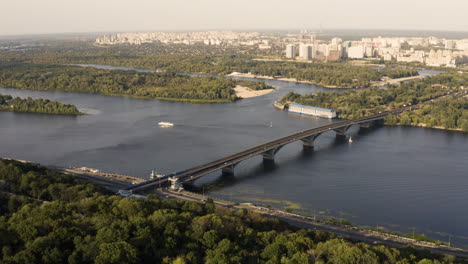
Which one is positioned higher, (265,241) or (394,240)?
(265,241)

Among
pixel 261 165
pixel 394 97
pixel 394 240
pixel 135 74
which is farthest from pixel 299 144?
pixel 135 74

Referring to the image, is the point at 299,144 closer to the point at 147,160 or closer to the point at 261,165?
the point at 261,165

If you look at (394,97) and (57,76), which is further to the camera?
(57,76)

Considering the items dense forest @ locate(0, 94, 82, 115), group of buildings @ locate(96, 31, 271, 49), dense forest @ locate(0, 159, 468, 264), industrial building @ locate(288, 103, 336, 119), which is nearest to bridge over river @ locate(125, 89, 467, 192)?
industrial building @ locate(288, 103, 336, 119)

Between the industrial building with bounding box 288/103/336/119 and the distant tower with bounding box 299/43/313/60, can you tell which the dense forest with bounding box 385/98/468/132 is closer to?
the industrial building with bounding box 288/103/336/119

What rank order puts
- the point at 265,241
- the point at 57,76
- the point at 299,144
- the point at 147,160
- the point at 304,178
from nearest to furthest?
the point at 265,241, the point at 304,178, the point at 147,160, the point at 299,144, the point at 57,76

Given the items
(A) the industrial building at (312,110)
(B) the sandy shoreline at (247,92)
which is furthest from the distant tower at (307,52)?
(A) the industrial building at (312,110)

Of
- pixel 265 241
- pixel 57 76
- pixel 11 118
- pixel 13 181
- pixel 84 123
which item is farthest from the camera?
pixel 57 76
